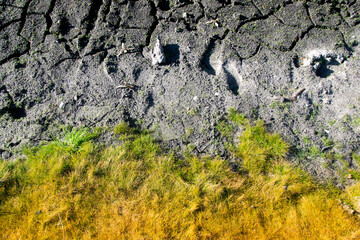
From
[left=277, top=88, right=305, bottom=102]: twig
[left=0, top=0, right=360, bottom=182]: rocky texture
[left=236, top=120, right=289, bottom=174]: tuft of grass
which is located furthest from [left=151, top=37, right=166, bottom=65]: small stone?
[left=277, top=88, right=305, bottom=102]: twig

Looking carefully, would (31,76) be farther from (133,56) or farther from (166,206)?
(166,206)

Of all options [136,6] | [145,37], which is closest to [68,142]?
[145,37]

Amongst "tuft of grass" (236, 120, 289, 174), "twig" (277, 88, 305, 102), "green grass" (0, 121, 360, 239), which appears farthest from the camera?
"twig" (277, 88, 305, 102)

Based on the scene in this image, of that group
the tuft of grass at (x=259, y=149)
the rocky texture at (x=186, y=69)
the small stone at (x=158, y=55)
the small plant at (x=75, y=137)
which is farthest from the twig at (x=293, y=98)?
the small plant at (x=75, y=137)

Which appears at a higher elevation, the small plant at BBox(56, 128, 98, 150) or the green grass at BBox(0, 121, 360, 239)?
the small plant at BBox(56, 128, 98, 150)

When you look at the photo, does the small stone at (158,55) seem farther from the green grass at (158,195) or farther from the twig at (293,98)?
the twig at (293,98)

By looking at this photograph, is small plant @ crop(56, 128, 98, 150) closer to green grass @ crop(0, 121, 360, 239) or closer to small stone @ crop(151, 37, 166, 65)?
green grass @ crop(0, 121, 360, 239)

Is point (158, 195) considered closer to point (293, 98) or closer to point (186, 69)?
point (186, 69)
